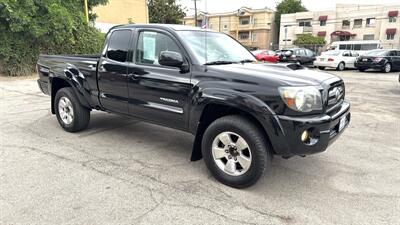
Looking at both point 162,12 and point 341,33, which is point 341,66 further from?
point 341,33

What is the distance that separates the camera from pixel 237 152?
376 cm

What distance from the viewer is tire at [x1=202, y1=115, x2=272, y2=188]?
3555 mm

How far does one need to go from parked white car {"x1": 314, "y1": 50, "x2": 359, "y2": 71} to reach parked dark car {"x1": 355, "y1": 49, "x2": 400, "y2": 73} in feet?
3.67

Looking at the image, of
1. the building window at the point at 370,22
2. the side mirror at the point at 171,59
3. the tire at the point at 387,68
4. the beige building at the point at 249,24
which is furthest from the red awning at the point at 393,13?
the side mirror at the point at 171,59

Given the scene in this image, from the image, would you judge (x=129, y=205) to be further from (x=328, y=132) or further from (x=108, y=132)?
(x=108, y=132)

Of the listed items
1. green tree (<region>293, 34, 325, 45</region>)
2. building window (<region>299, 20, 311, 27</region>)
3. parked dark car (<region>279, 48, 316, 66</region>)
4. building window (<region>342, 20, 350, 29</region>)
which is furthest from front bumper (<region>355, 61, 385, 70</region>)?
building window (<region>299, 20, 311, 27</region>)

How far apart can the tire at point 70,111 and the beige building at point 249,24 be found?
188 feet

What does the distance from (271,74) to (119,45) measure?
246 cm

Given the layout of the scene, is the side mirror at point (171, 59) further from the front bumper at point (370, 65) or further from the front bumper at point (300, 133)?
the front bumper at point (370, 65)

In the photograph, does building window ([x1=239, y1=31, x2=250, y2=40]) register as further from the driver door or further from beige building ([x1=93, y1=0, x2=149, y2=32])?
the driver door

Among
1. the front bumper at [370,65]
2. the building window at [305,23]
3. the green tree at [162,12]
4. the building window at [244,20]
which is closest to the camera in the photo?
the front bumper at [370,65]

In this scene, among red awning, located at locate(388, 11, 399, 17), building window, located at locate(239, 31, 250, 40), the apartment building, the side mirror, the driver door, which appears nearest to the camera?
the side mirror

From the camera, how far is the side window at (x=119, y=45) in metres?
4.88

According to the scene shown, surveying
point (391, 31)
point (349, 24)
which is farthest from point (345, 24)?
point (391, 31)
